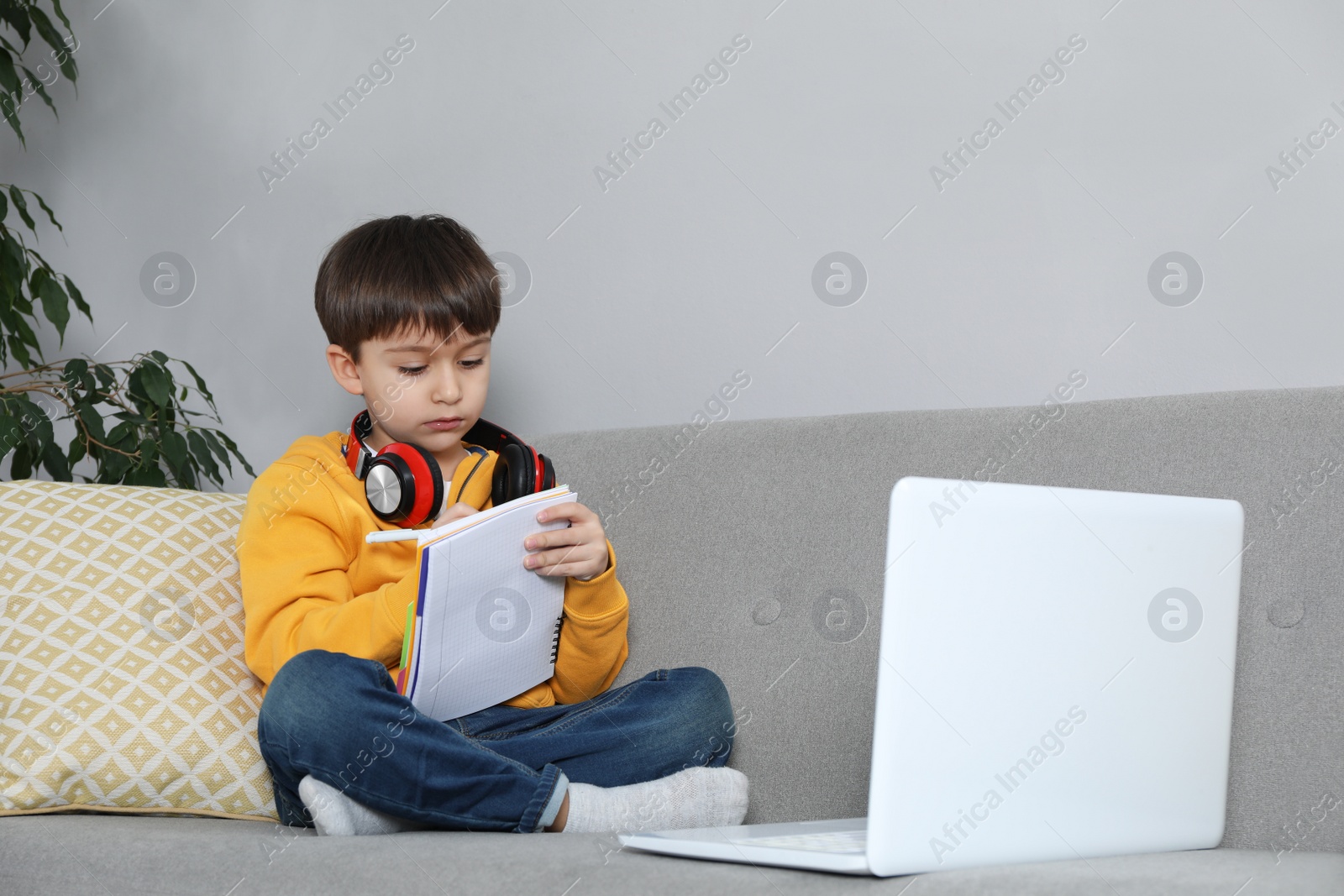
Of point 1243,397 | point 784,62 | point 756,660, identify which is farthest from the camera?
point 784,62

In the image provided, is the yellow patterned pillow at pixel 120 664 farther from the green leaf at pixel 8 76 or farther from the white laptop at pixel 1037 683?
the green leaf at pixel 8 76

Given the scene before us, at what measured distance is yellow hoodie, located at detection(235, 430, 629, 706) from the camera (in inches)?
46.7

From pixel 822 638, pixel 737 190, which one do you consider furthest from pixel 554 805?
pixel 737 190

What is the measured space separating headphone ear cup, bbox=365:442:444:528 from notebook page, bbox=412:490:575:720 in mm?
150

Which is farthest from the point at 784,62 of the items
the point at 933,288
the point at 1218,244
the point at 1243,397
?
the point at 1243,397

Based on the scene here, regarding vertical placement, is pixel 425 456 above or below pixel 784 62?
below

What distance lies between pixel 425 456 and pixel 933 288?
32.3 inches

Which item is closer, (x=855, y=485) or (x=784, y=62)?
(x=855, y=485)

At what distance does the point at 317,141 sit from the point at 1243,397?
1.74 metres

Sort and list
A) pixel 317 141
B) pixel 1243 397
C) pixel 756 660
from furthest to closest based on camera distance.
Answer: pixel 317 141, pixel 756 660, pixel 1243 397

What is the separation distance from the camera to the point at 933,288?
1627 mm

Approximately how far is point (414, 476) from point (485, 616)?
19cm

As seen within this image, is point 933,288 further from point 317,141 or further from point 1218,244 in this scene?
point 317,141

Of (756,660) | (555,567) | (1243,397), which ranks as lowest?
(756,660)
